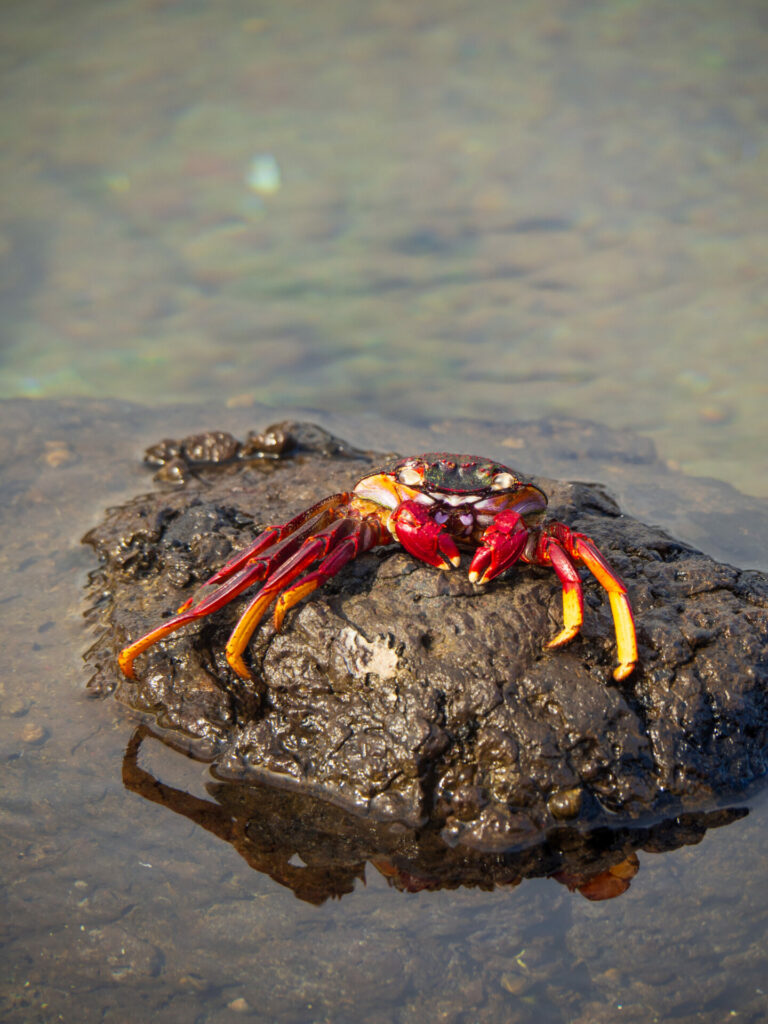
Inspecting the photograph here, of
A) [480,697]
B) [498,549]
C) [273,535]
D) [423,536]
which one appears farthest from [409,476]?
[480,697]

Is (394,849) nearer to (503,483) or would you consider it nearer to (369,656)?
(369,656)

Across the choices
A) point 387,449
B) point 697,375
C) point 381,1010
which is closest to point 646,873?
point 381,1010

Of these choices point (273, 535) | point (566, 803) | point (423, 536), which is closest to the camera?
point (566, 803)

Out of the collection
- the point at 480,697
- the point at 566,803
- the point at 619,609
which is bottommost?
the point at 566,803

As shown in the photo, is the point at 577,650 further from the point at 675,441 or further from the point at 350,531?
the point at 675,441

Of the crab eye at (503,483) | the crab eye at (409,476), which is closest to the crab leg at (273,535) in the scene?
the crab eye at (409,476)

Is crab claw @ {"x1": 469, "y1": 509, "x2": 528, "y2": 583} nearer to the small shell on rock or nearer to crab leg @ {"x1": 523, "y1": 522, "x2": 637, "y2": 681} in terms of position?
crab leg @ {"x1": 523, "y1": 522, "x2": 637, "y2": 681}
